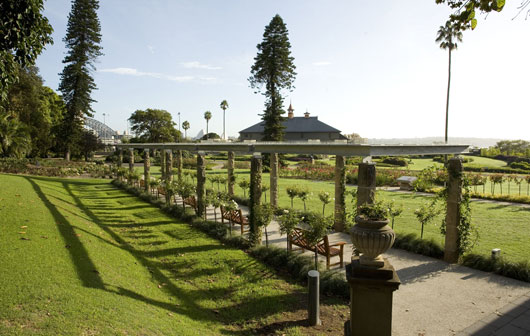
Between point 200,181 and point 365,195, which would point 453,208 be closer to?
point 365,195

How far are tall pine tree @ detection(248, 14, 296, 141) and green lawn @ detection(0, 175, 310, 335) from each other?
78.9ft

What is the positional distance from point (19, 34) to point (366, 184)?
7242mm

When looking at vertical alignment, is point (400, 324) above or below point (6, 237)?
below

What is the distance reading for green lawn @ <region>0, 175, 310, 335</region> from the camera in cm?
436

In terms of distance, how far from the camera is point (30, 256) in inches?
243

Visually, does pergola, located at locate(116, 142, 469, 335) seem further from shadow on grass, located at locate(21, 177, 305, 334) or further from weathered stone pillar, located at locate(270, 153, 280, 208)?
shadow on grass, located at locate(21, 177, 305, 334)

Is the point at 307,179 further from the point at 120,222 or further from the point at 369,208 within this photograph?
the point at 369,208

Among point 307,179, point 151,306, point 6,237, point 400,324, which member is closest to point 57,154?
point 307,179

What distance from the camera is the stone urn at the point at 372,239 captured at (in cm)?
391

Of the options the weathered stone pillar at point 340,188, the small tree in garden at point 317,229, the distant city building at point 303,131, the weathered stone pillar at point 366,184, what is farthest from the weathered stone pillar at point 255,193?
the distant city building at point 303,131

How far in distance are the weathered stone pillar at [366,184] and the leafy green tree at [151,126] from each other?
5182cm

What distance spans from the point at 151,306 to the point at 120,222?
322 inches

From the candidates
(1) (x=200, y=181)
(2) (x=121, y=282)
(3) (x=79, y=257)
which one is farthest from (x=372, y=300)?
(1) (x=200, y=181)

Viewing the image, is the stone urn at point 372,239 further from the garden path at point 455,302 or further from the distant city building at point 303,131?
the distant city building at point 303,131
